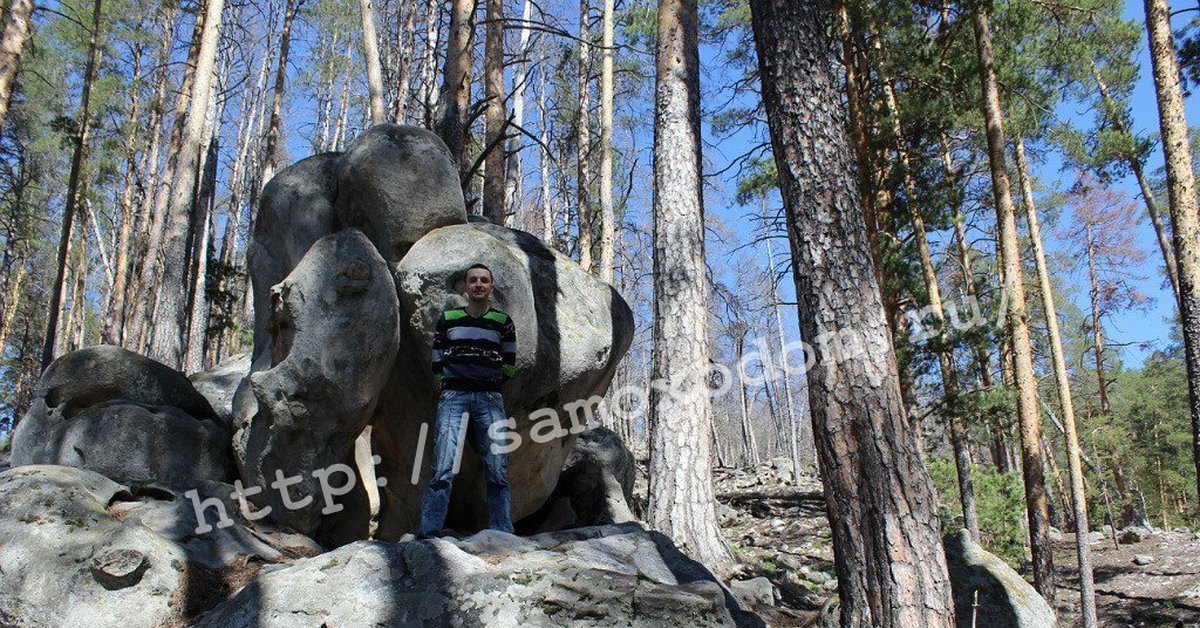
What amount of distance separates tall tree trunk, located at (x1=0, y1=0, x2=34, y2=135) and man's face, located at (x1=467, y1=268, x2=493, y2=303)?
629 cm

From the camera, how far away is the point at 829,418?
430cm

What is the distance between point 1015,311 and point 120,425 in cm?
1013

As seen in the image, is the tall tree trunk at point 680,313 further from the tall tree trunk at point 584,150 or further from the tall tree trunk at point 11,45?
the tall tree trunk at point 584,150

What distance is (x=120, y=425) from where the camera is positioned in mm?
5711

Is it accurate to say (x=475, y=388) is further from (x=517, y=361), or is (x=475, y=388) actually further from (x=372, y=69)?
(x=372, y=69)

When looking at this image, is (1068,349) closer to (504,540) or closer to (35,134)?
(504,540)

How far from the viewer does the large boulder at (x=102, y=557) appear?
387cm

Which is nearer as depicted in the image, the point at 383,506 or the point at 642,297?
the point at 383,506

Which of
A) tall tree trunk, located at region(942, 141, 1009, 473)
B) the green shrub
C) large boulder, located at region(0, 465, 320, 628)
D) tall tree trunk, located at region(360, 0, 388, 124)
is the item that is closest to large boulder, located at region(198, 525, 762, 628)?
large boulder, located at region(0, 465, 320, 628)

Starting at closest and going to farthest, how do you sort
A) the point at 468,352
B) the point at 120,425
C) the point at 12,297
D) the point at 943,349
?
the point at 468,352 → the point at 120,425 → the point at 943,349 → the point at 12,297

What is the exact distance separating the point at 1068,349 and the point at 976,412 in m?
18.2

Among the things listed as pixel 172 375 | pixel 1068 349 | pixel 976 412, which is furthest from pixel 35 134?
pixel 1068 349

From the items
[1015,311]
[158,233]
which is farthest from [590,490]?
[158,233]

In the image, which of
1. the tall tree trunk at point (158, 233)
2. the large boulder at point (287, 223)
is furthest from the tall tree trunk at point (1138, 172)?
the tall tree trunk at point (158, 233)
